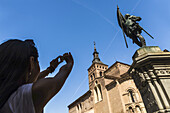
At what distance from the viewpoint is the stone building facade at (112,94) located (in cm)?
2009

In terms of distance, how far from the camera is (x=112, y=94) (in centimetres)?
2338

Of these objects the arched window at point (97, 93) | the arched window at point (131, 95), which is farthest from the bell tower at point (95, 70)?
the arched window at point (131, 95)

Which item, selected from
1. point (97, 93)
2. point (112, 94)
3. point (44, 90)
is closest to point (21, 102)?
point (44, 90)

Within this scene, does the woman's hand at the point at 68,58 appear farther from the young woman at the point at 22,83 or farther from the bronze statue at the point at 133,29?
the bronze statue at the point at 133,29

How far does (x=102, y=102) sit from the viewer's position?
81.8 feet

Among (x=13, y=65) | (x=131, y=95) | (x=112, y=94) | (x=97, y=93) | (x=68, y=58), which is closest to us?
(x=13, y=65)

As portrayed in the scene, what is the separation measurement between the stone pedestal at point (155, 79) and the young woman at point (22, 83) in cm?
267

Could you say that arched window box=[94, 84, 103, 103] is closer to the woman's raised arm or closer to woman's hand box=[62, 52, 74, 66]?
woman's hand box=[62, 52, 74, 66]

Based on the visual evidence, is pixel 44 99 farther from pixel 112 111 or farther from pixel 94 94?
pixel 94 94

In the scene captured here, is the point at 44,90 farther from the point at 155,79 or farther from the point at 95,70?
the point at 95,70

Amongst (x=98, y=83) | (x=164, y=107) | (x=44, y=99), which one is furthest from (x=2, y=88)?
(x=98, y=83)

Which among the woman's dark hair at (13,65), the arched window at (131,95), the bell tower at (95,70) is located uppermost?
the bell tower at (95,70)

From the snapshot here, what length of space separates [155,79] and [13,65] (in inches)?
125

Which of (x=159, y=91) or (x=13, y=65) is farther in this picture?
(x=159, y=91)
